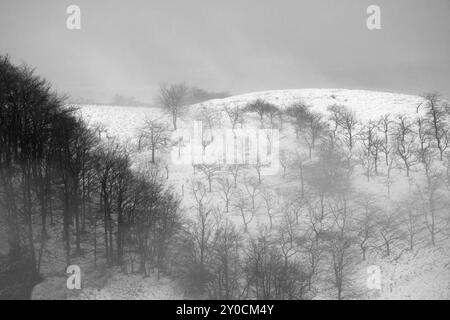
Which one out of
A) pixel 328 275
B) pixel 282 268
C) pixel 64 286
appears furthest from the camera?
pixel 328 275

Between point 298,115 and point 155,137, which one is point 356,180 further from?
point 155,137

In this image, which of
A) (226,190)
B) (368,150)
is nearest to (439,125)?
(368,150)

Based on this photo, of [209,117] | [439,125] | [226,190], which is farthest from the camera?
[209,117]

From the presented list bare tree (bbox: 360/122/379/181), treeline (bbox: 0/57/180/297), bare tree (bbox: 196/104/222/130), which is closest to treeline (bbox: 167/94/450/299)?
bare tree (bbox: 360/122/379/181)

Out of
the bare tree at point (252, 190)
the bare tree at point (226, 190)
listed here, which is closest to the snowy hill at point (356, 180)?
the bare tree at point (252, 190)

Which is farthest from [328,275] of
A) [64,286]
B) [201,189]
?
[64,286]

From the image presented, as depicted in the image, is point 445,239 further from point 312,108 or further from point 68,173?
point 312,108
